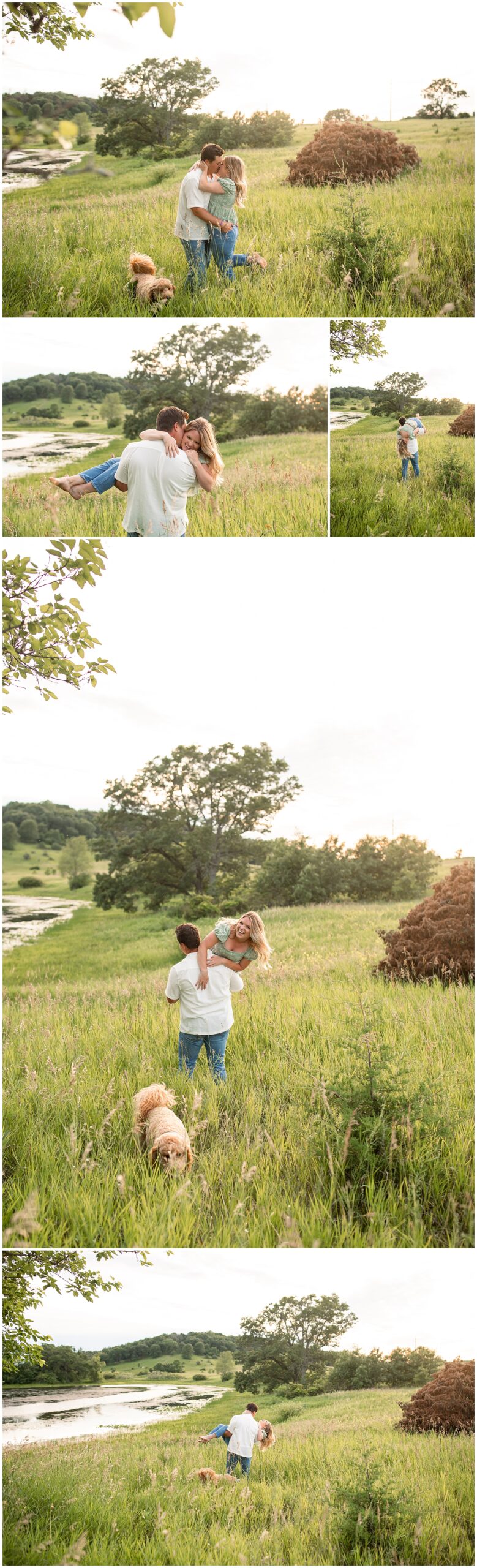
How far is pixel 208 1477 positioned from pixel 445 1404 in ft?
5.17

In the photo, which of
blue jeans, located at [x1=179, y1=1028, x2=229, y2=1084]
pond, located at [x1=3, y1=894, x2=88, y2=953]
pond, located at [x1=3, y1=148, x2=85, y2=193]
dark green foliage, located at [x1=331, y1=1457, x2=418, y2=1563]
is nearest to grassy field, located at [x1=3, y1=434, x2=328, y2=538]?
pond, located at [x1=3, y1=148, x2=85, y2=193]

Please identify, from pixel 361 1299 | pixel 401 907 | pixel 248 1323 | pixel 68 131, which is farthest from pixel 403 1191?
pixel 68 131

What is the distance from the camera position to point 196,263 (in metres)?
7.77

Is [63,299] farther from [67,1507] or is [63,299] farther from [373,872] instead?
[67,1507]

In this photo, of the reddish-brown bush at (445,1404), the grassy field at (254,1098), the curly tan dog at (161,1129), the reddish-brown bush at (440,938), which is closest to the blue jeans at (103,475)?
the grassy field at (254,1098)

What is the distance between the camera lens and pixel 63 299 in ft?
25.7

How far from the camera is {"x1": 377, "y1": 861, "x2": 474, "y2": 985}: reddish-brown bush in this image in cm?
757

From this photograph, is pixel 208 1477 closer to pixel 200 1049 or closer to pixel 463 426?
pixel 200 1049

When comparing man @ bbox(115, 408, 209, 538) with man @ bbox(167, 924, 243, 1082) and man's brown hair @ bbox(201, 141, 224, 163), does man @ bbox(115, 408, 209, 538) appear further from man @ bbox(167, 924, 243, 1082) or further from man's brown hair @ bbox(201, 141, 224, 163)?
man @ bbox(167, 924, 243, 1082)

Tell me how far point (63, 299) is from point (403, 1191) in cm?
677

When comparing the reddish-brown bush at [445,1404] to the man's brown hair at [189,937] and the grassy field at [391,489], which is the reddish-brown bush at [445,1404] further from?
the grassy field at [391,489]

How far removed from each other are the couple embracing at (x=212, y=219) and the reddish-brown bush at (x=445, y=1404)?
7.79 m

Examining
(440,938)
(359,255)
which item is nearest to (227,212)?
(359,255)

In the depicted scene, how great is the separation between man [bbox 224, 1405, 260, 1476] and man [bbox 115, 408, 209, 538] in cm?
590
